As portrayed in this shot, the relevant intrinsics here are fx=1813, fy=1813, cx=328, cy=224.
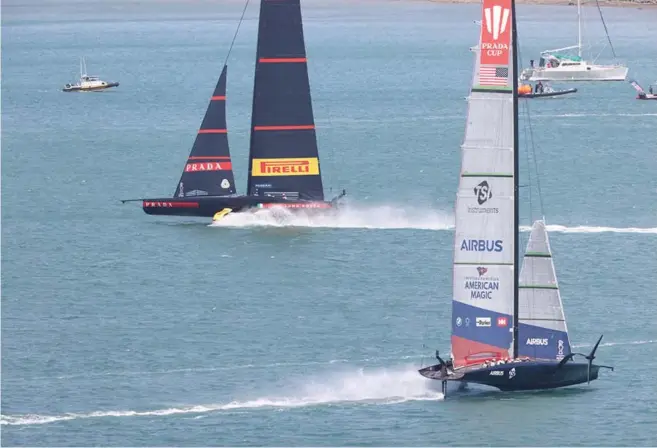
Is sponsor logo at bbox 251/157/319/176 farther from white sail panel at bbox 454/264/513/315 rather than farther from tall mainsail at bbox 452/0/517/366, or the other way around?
white sail panel at bbox 454/264/513/315

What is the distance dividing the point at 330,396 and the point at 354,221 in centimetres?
3090

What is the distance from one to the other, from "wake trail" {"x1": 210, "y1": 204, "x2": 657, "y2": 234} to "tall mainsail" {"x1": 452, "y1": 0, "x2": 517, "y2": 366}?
2874 cm

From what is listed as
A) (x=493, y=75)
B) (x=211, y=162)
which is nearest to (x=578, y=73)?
(x=211, y=162)

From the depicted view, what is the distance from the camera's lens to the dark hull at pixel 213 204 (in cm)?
8181

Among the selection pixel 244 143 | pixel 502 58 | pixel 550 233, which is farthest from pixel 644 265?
pixel 244 143

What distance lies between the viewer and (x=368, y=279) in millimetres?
71625

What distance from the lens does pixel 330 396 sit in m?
53.4

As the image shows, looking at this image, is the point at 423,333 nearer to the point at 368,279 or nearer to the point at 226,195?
the point at 368,279

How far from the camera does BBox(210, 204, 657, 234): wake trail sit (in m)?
81.8

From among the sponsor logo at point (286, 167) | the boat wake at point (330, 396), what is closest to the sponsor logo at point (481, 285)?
the boat wake at point (330, 396)

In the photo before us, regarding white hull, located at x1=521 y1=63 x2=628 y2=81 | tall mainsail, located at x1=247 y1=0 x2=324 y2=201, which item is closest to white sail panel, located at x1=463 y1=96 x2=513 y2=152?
tall mainsail, located at x1=247 y1=0 x2=324 y2=201

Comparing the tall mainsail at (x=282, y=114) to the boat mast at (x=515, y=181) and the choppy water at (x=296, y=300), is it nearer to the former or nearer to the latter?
the choppy water at (x=296, y=300)

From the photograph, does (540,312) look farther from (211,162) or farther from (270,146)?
(211,162)

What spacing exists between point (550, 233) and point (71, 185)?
33141mm
